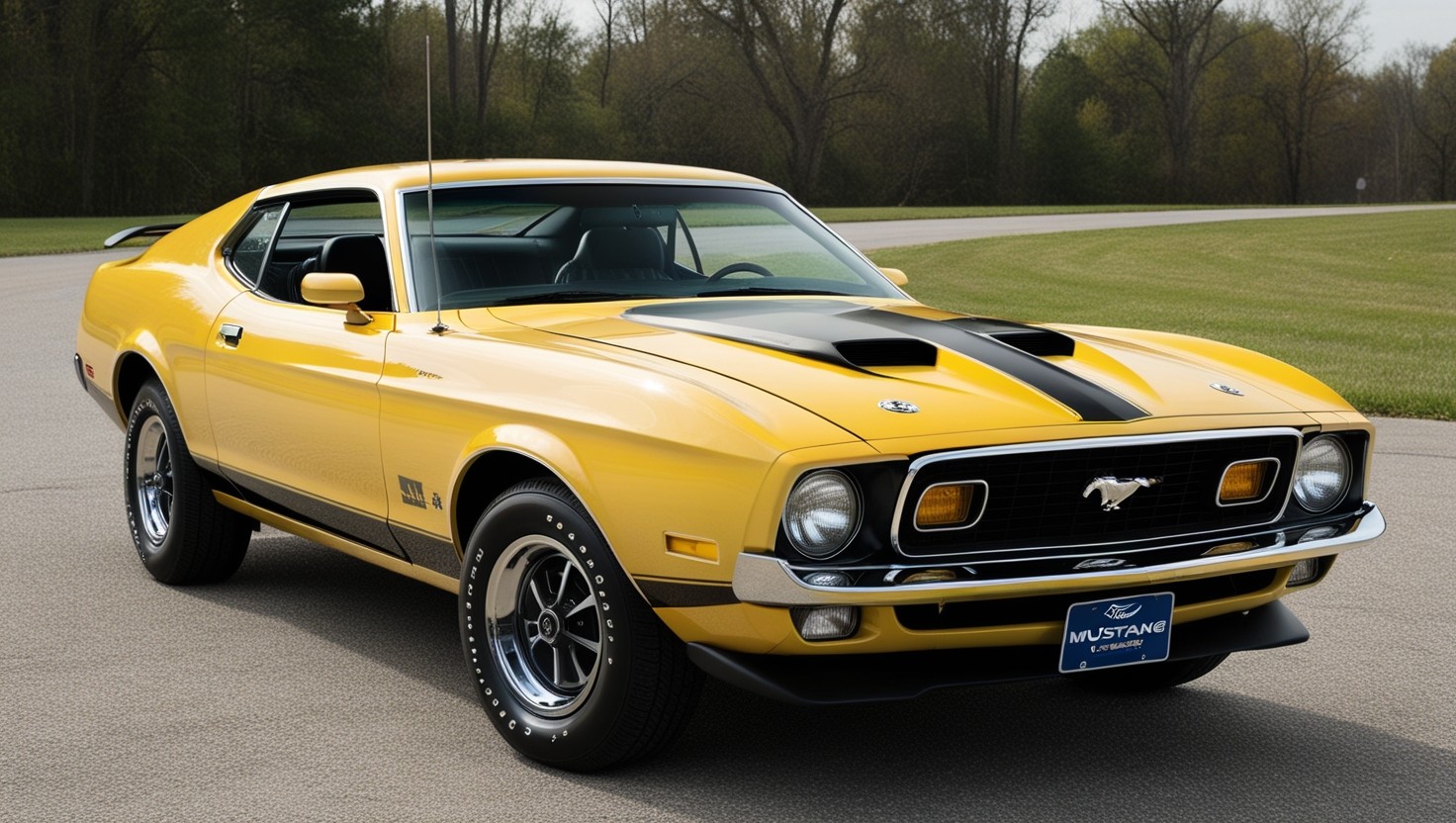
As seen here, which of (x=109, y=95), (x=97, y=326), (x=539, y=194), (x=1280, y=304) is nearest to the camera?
(x=539, y=194)

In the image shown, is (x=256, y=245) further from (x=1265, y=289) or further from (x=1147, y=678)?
(x=1265, y=289)

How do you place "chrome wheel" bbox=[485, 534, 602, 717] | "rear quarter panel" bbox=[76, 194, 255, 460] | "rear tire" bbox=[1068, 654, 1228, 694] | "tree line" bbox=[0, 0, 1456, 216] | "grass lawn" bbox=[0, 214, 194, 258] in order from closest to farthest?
"chrome wheel" bbox=[485, 534, 602, 717]
"rear tire" bbox=[1068, 654, 1228, 694]
"rear quarter panel" bbox=[76, 194, 255, 460]
"grass lawn" bbox=[0, 214, 194, 258]
"tree line" bbox=[0, 0, 1456, 216]

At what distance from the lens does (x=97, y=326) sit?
6.15m

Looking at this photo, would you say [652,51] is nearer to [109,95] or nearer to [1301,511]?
[109,95]

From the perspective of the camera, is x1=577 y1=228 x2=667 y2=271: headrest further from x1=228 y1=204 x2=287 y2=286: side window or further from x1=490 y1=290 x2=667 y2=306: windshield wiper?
x1=228 y1=204 x2=287 y2=286: side window

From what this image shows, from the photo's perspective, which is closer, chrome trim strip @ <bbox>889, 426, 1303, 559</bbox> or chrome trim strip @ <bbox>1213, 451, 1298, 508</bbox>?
chrome trim strip @ <bbox>889, 426, 1303, 559</bbox>

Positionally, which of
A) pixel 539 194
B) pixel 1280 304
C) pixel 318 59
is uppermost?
pixel 318 59

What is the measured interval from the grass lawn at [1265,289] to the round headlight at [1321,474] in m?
7.14

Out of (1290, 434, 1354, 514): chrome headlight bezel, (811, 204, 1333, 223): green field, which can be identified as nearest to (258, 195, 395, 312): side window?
(1290, 434, 1354, 514): chrome headlight bezel

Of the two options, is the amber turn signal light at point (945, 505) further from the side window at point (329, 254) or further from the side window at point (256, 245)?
the side window at point (256, 245)

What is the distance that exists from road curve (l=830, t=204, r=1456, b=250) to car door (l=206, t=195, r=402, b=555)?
2404 cm

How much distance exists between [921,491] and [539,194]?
206 cm

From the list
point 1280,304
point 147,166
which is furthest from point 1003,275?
point 147,166

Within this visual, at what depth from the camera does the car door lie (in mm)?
4293
